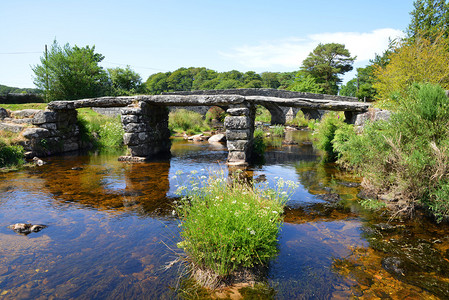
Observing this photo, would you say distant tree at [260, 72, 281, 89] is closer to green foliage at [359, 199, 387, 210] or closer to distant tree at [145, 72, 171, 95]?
distant tree at [145, 72, 171, 95]

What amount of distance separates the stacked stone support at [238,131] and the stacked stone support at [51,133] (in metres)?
8.25

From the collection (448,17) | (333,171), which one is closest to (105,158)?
(333,171)

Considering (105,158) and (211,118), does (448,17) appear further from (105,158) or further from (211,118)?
(105,158)

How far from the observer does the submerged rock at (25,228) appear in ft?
16.3

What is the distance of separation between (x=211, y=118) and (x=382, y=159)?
85.5 ft

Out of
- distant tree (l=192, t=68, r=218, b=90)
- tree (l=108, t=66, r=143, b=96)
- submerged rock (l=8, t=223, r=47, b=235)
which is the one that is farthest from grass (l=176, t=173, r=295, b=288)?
distant tree (l=192, t=68, r=218, b=90)

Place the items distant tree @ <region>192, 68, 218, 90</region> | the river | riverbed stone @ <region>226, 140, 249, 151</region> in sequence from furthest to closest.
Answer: distant tree @ <region>192, 68, 218, 90</region>
riverbed stone @ <region>226, 140, 249, 151</region>
the river

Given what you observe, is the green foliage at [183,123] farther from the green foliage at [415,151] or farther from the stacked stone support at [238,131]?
the green foliage at [415,151]

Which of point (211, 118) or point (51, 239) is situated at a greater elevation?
point (211, 118)

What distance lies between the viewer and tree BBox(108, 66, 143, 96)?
31.4 meters

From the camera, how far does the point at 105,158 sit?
1248cm

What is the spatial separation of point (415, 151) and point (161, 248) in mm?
5034

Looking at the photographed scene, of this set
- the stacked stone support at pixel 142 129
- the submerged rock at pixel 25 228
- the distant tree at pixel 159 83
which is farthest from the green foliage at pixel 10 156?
the distant tree at pixel 159 83

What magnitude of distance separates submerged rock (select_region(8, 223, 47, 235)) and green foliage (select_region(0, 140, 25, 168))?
21.3 feet
